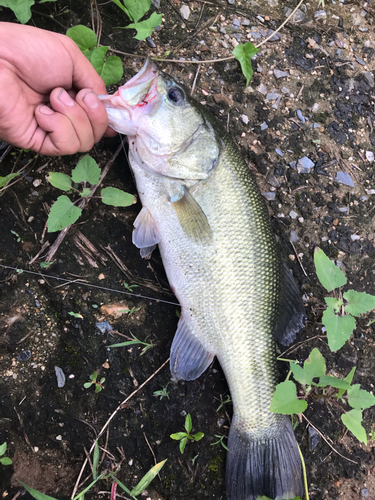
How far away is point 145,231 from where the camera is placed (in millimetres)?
2506

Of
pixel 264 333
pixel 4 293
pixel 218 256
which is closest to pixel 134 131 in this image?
pixel 218 256

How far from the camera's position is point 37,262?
247 cm

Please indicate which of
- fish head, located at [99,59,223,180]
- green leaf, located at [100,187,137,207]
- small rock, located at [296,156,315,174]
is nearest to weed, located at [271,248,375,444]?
fish head, located at [99,59,223,180]

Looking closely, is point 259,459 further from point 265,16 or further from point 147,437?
point 265,16

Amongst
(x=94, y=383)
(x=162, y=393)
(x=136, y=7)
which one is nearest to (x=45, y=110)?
(x=136, y=7)

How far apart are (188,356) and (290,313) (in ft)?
2.66

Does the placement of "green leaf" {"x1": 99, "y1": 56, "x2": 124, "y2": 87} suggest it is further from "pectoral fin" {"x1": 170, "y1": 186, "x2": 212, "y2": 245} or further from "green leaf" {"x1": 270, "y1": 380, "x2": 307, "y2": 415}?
"green leaf" {"x1": 270, "y1": 380, "x2": 307, "y2": 415}

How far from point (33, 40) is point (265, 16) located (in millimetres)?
2167

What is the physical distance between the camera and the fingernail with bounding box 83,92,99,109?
83.0 inches

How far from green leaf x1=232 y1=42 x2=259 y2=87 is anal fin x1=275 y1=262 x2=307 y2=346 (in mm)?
1577

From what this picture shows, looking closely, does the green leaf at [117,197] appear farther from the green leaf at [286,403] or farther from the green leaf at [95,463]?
the green leaf at [95,463]

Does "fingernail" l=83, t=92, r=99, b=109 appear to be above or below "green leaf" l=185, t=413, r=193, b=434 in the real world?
above

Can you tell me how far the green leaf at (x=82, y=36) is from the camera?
236cm

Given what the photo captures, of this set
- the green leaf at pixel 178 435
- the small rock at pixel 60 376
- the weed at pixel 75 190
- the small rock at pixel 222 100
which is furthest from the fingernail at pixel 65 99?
the green leaf at pixel 178 435
